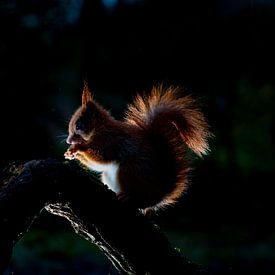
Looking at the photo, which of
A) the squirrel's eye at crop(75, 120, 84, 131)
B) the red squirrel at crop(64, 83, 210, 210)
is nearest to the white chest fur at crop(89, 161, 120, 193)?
the red squirrel at crop(64, 83, 210, 210)

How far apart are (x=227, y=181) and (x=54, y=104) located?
1.51 meters

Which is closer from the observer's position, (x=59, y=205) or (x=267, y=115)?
(x=59, y=205)

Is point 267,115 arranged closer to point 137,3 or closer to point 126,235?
point 137,3

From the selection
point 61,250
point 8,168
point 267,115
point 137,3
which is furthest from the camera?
point 267,115

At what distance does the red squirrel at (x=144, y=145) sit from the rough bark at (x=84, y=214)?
0.23 m

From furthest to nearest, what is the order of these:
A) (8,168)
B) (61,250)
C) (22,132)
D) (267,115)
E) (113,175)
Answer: (267,115), (22,132), (61,250), (113,175), (8,168)

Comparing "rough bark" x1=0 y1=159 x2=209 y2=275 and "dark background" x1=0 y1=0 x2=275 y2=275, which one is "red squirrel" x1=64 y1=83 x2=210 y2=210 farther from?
"dark background" x1=0 y1=0 x2=275 y2=275

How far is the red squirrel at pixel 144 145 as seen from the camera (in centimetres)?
170

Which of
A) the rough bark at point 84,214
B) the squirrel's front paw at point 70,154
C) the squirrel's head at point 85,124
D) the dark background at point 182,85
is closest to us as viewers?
the rough bark at point 84,214

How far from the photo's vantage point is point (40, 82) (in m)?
4.75

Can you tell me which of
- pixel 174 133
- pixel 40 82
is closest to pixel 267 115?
pixel 40 82

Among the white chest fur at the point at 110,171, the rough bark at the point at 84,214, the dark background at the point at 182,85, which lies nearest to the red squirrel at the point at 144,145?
the white chest fur at the point at 110,171

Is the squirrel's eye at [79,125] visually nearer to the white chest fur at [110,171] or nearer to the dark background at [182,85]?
the white chest fur at [110,171]

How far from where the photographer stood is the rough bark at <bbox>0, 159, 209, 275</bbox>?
1203 mm
